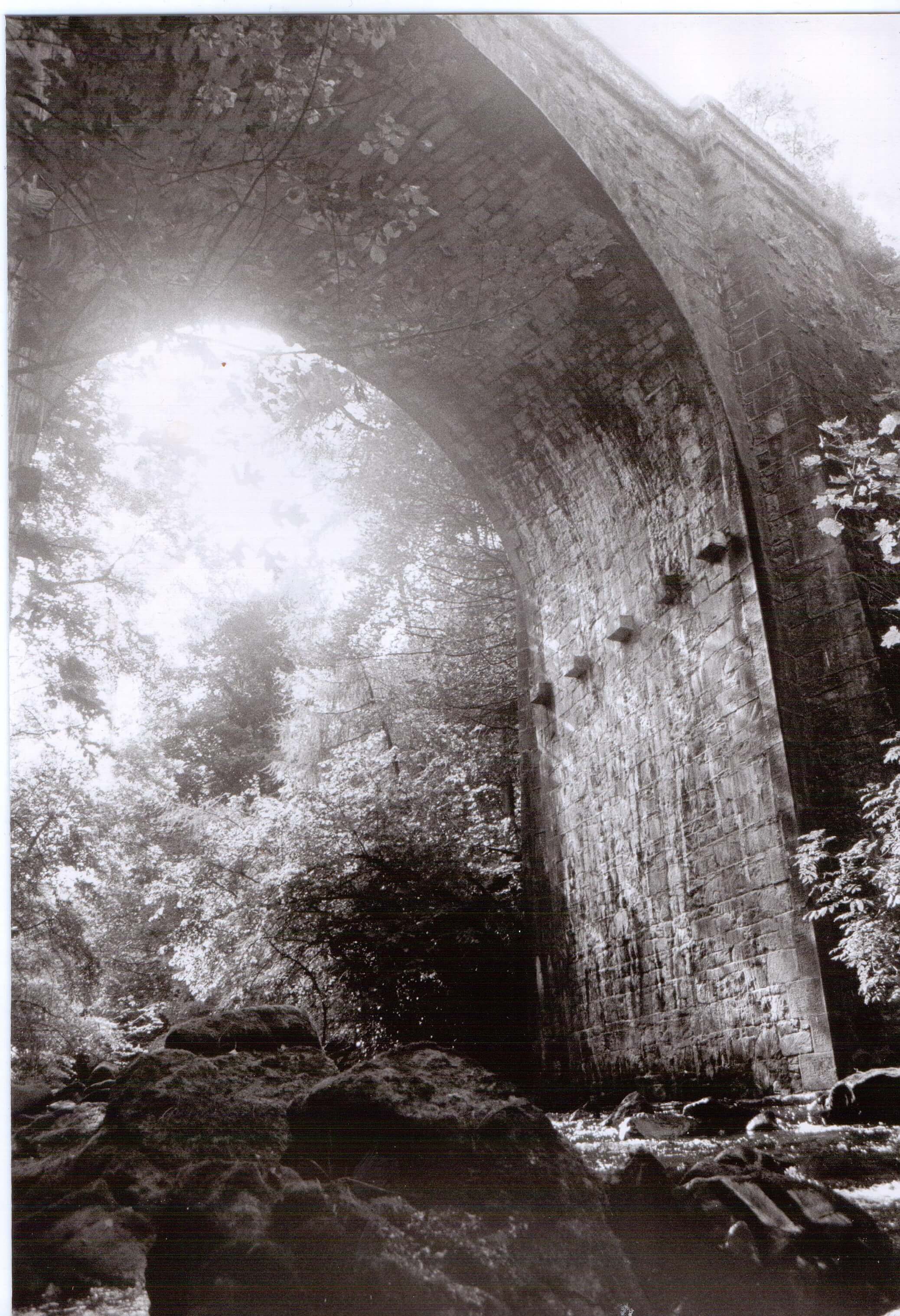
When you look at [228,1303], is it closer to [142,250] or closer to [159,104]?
[142,250]

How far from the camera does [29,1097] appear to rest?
364cm

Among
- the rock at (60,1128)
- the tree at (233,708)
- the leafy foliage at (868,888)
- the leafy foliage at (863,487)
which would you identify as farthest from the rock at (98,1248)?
the leafy foliage at (863,487)

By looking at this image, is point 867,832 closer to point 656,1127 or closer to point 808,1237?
point 656,1127

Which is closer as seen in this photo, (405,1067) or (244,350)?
(405,1067)

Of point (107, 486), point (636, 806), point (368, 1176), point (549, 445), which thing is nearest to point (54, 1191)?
point (368, 1176)

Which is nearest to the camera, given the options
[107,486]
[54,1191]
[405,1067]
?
[54,1191]

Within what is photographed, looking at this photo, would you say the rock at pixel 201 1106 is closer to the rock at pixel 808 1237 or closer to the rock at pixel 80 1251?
the rock at pixel 80 1251

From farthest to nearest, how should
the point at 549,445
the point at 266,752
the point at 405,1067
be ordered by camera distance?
the point at 549,445, the point at 266,752, the point at 405,1067

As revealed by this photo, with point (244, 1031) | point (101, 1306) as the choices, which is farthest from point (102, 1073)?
point (101, 1306)

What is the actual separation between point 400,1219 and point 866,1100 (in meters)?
2.15

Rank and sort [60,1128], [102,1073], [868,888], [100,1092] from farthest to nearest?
[868,888]
[102,1073]
[100,1092]
[60,1128]

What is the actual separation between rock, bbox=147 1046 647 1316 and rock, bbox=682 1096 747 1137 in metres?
1.16

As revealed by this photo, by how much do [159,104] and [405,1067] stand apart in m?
4.99

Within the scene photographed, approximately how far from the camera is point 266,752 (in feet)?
19.6
